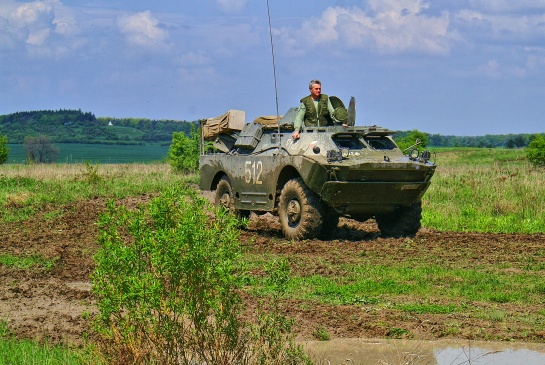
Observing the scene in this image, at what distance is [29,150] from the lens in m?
76.2

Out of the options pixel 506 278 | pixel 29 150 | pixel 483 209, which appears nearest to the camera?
pixel 506 278

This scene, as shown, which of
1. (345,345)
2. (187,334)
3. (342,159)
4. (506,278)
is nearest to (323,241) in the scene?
(342,159)

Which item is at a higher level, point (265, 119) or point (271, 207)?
point (265, 119)

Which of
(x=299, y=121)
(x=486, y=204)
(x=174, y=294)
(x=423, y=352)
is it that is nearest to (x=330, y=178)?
(x=299, y=121)

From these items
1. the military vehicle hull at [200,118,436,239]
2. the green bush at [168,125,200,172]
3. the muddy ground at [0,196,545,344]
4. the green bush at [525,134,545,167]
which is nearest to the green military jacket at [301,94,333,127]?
the military vehicle hull at [200,118,436,239]

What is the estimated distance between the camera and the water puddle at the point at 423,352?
7.52 metres

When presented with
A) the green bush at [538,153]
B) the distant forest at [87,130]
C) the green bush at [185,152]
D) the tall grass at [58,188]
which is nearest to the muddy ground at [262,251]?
the tall grass at [58,188]

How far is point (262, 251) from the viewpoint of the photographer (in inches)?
544

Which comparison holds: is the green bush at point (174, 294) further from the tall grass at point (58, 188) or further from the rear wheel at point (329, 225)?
the tall grass at point (58, 188)

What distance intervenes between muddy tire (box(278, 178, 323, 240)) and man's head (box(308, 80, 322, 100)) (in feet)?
5.04

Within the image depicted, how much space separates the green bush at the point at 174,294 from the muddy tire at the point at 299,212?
26.3 feet

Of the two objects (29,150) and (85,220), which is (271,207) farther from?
Result: (29,150)

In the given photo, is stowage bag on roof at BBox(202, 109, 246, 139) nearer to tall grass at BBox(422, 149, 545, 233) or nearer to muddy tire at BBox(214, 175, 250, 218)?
muddy tire at BBox(214, 175, 250, 218)

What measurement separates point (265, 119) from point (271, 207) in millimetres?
2145
